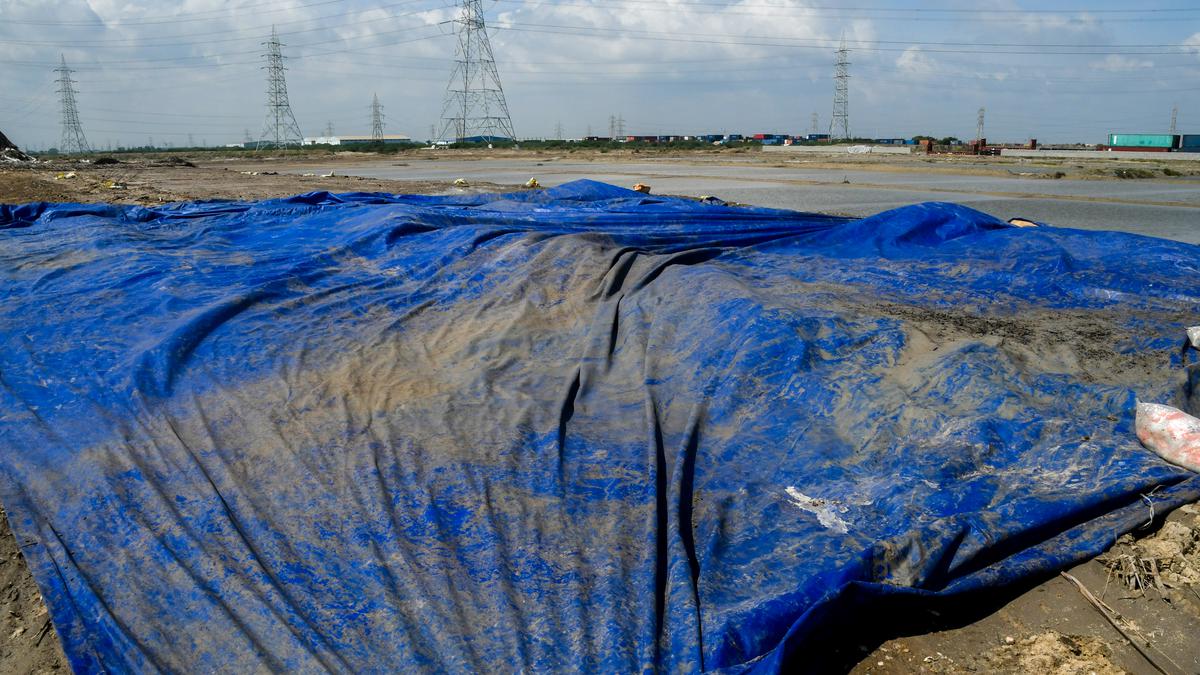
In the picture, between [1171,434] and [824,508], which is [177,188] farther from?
[1171,434]

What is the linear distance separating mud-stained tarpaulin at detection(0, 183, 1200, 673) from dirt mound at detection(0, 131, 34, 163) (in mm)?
27882

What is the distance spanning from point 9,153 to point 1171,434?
1436 inches

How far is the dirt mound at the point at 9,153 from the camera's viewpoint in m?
27.9

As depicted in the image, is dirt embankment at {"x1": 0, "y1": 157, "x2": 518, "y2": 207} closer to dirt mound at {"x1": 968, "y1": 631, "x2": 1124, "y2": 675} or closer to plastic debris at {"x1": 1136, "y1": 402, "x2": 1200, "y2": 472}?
plastic debris at {"x1": 1136, "y1": 402, "x2": 1200, "y2": 472}

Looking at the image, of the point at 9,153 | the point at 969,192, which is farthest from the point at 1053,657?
the point at 9,153

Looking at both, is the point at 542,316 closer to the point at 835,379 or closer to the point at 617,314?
the point at 617,314

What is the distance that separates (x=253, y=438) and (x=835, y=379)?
110 inches

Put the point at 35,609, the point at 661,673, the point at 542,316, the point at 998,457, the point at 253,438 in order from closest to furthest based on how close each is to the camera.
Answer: the point at 661,673, the point at 35,609, the point at 998,457, the point at 253,438, the point at 542,316

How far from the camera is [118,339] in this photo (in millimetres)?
4809

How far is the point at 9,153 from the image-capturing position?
2925cm

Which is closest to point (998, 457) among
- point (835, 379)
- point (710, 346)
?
point (835, 379)

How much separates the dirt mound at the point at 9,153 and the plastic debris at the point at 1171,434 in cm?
3331

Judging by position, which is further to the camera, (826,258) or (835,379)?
(826,258)

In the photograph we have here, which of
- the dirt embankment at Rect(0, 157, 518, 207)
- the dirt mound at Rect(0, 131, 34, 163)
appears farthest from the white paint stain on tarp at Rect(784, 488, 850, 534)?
the dirt mound at Rect(0, 131, 34, 163)
